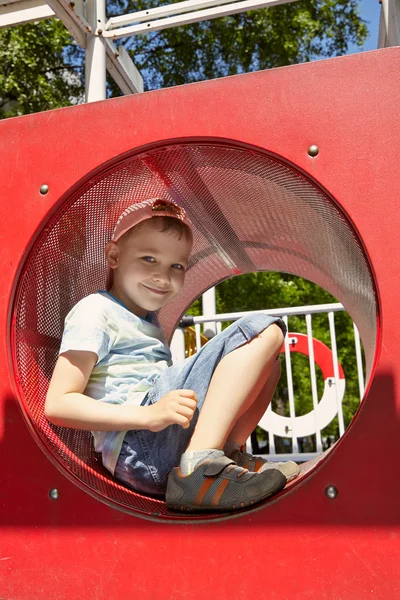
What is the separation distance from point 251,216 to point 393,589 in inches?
42.9

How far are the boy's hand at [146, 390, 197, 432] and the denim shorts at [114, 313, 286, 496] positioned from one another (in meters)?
0.16

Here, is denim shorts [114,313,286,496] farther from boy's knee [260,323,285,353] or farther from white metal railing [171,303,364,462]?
white metal railing [171,303,364,462]

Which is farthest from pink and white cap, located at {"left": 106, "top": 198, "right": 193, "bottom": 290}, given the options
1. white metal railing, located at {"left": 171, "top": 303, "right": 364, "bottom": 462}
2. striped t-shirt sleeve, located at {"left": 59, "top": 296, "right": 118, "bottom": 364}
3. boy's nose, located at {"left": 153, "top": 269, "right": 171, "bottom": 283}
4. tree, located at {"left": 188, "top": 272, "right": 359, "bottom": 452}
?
tree, located at {"left": 188, "top": 272, "right": 359, "bottom": 452}

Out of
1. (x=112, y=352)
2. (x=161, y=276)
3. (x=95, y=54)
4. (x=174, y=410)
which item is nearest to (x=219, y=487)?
(x=174, y=410)

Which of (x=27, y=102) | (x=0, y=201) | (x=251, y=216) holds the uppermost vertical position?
(x=27, y=102)

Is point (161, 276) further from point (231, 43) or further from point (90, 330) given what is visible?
point (231, 43)

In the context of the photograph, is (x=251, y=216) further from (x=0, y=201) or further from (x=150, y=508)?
(x=150, y=508)

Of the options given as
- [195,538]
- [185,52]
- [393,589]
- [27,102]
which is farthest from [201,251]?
[185,52]

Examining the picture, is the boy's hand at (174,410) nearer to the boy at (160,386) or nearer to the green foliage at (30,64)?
the boy at (160,386)

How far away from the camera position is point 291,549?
1.05 m

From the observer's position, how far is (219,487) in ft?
3.88

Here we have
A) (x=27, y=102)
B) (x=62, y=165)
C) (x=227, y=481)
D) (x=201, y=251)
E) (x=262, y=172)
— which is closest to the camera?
(x=227, y=481)

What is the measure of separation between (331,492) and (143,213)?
0.82m

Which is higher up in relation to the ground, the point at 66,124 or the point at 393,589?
the point at 66,124
